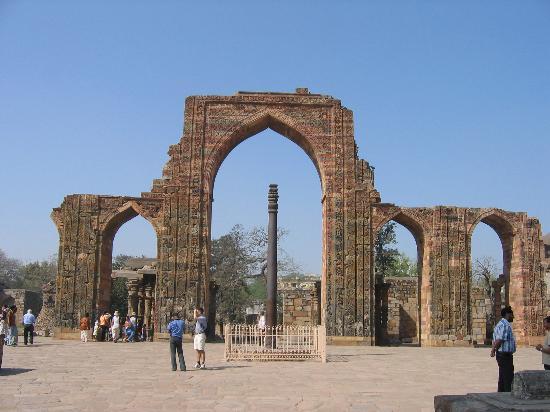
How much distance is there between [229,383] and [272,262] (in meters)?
6.12

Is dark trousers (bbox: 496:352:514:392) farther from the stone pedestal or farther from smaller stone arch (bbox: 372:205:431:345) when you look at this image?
smaller stone arch (bbox: 372:205:431:345)

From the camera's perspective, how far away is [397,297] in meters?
29.4

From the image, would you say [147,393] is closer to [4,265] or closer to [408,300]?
[408,300]

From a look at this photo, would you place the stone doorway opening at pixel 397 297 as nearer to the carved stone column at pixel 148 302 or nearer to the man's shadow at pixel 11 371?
the carved stone column at pixel 148 302

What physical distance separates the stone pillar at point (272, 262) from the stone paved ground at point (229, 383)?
169 cm

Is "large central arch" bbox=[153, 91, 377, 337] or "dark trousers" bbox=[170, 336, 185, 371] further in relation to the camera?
"large central arch" bbox=[153, 91, 377, 337]

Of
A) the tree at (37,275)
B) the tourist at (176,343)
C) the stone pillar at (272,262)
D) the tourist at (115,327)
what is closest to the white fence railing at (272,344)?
the stone pillar at (272,262)

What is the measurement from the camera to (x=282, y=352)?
13977 mm

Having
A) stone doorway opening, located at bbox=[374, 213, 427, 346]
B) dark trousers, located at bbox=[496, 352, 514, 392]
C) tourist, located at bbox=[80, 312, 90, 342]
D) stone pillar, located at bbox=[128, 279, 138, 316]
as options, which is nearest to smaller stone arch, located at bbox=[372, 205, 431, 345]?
stone doorway opening, located at bbox=[374, 213, 427, 346]

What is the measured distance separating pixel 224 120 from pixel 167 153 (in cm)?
230

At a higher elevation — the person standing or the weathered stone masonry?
the weathered stone masonry

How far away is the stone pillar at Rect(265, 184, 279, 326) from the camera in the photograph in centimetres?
1515

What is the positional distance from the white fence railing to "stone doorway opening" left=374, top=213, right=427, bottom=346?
8711 mm

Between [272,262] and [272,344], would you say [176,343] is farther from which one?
[272,262]
